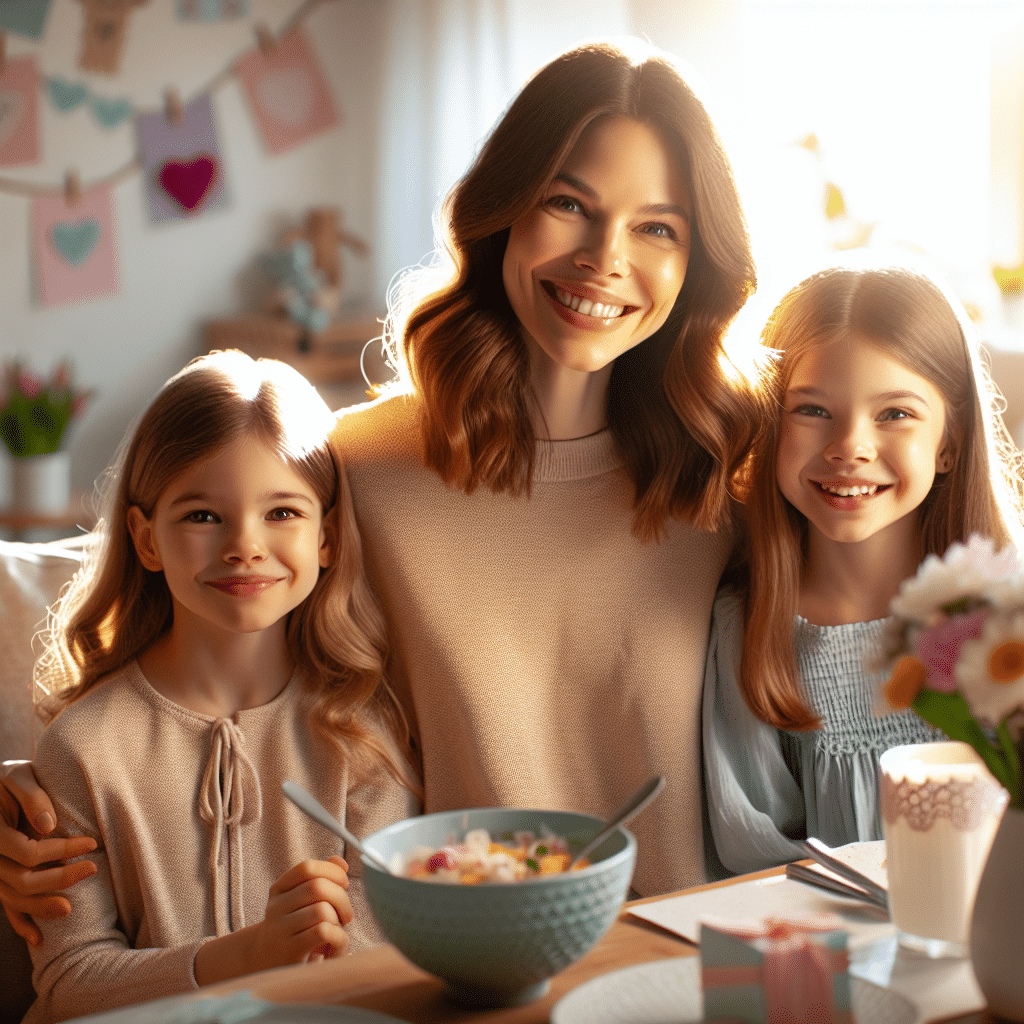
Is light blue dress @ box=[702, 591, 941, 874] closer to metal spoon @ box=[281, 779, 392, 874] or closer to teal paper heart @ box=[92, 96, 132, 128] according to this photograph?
metal spoon @ box=[281, 779, 392, 874]

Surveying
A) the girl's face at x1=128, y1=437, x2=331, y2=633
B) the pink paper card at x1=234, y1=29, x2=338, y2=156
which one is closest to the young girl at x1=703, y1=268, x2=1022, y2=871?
the girl's face at x1=128, y1=437, x2=331, y2=633

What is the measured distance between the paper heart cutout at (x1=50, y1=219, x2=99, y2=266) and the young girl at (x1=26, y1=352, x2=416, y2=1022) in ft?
9.20

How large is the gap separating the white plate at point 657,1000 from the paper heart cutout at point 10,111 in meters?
3.73

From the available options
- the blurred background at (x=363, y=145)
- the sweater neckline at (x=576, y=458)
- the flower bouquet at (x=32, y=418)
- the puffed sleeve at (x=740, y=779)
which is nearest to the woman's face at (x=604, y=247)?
the sweater neckline at (x=576, y=458)

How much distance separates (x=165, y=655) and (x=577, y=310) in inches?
24.3

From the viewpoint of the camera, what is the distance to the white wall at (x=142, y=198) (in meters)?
4.05

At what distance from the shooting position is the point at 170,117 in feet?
13.8

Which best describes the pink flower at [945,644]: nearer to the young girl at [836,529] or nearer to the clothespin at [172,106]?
the young girl at [836,529]

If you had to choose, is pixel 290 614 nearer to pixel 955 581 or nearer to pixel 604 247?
pixel 604 247

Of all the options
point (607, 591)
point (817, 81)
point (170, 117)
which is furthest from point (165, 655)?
point (170, 117)

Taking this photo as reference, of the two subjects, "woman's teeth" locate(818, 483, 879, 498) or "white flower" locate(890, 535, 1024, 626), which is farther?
"woman's teeth" locate(818, 483, 879, 498)

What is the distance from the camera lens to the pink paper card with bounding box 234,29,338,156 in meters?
4.35

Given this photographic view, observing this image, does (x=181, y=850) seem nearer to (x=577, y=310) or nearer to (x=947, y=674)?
(x=577, y=310)

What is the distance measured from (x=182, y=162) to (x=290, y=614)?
309 cm
